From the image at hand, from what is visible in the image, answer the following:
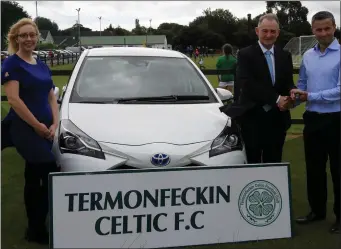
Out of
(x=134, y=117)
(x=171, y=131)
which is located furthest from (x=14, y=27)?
(x=171, y=131)

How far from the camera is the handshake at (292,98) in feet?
13.5

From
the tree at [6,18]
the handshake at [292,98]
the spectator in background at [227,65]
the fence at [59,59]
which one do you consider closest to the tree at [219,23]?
the tree at [6,18]

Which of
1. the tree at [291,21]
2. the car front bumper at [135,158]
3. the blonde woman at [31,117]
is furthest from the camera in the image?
the tree at [291,21]

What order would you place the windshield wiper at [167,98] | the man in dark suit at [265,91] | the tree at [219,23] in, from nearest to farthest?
the man in dark suit at [265,91] < the windshield wiper at [167,98] < the tree at [219,23]

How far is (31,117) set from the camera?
145 inches

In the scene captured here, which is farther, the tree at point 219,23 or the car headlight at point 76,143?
the tree at point 219,23

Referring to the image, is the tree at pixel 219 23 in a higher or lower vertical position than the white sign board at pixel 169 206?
higher

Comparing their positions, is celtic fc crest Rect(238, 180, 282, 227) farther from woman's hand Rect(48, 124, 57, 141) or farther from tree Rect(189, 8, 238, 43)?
tree Rect(189, 8, 238, 43)

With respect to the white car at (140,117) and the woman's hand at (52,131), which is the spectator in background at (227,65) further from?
the woman's hand at (52,131)

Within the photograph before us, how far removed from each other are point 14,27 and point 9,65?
1.26 ft

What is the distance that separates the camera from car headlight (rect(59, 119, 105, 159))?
152 inches

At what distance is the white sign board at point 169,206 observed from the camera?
3086mm

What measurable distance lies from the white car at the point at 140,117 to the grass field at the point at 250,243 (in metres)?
0.77

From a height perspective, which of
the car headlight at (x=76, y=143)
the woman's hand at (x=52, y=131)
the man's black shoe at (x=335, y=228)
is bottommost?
the man's black shoe at (x=335, y=228)
